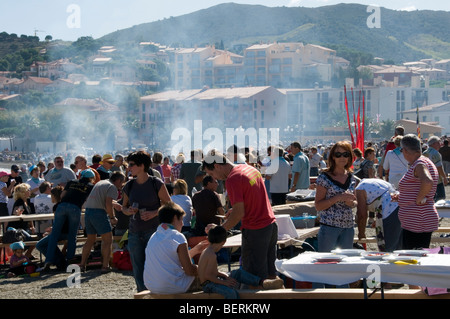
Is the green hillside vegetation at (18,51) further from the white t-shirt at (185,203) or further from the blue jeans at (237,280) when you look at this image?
the blue jeans at (237,280)

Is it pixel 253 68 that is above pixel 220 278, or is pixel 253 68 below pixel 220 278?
above

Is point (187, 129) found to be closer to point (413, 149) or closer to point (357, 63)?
point (357, 63)

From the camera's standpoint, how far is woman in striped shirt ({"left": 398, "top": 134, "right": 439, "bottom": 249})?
18.1 ft

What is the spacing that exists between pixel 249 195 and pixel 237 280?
0.64 meters

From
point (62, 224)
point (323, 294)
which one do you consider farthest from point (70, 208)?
point (323, 294)

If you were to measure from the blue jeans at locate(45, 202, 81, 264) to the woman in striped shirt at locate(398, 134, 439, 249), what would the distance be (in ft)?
13.9

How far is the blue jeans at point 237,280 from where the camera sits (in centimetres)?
484

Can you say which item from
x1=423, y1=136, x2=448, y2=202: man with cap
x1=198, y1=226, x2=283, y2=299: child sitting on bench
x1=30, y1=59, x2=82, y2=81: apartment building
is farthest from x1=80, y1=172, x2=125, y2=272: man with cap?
x1=30, y1=59, x2=82, y2=81: apartment building

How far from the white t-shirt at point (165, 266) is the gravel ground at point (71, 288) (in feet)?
4.74

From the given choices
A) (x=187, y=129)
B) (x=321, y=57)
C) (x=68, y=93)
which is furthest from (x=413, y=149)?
(x=321, y=57)

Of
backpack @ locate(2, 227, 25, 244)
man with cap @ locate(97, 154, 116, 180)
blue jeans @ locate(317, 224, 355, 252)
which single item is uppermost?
man with cap @ locate(97, 154, 116, 180)

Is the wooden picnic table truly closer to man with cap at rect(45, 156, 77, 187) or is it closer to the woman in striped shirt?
the woman in striped shirt

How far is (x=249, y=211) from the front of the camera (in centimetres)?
514

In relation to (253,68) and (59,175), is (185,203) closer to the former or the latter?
(59,175)
